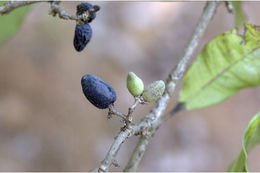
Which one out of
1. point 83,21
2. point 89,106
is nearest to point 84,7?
point 83,21

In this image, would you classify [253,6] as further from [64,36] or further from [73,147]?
[73,147]

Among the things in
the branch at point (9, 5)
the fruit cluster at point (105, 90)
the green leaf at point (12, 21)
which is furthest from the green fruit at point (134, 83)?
the green leaf at point (12, 21)

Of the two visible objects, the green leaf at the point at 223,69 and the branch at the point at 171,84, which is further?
the green leaf at the point at 223,69

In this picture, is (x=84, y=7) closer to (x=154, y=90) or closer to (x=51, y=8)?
(x=51, y=8)

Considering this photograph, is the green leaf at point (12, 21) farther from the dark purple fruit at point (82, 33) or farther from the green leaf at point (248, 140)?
the green leaf at point (248, 140)

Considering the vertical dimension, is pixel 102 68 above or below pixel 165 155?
above

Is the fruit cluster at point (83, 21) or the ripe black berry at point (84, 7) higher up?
the ripe black berry at point (84, 7)

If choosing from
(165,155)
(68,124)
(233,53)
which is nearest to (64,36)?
(68,124)
